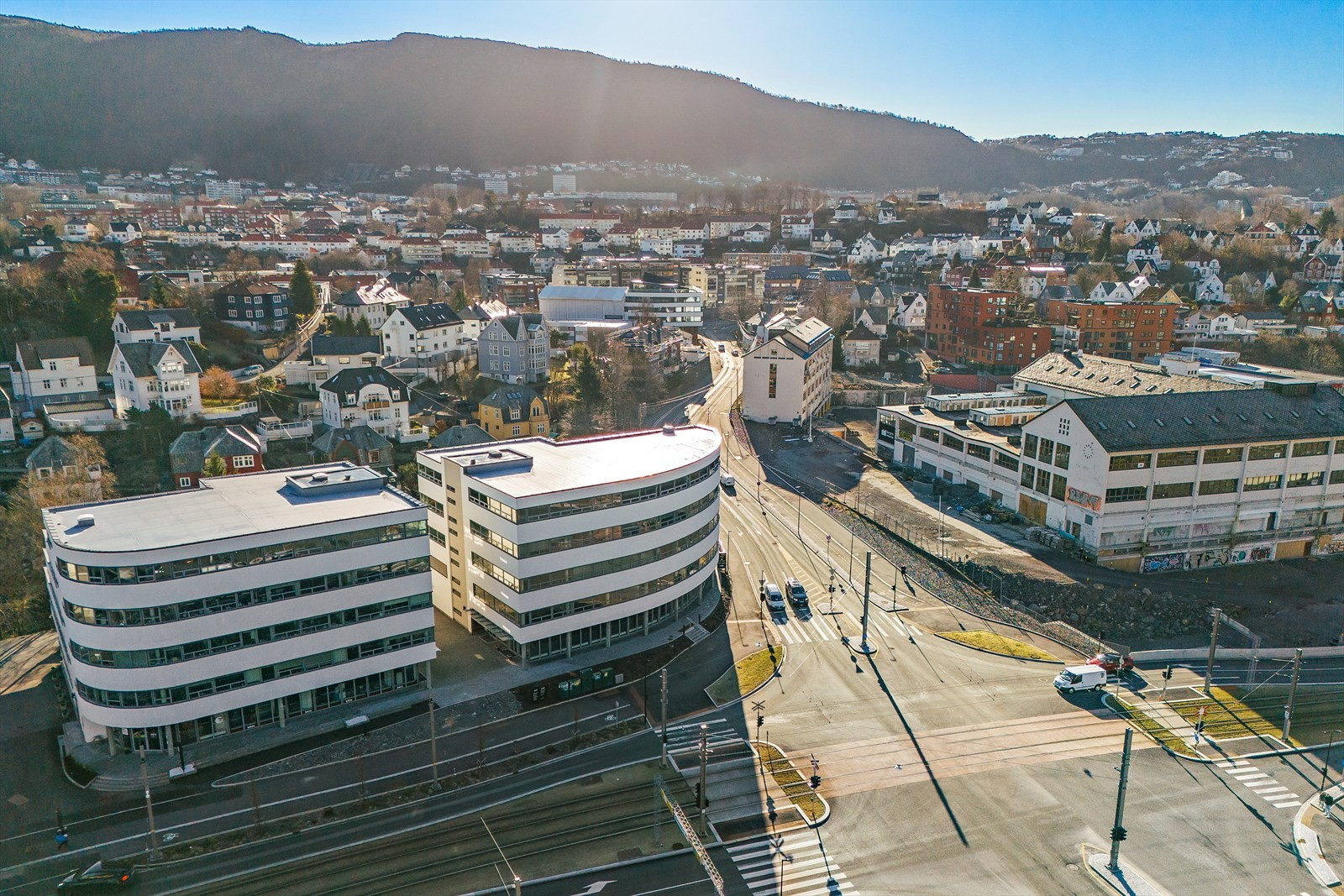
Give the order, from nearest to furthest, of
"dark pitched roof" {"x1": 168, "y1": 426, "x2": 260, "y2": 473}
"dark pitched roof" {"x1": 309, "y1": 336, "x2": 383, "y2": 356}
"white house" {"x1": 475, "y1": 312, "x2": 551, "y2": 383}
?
"dark pitched roof" {"x1": 168, "y1": 426, "x2": 260, "y2": 473} < "dark pitched roof" {"x1": 309, "y1": 336, "x2": 383, "y2": 356} < "white house" {"x1": 475, "y1": 312, "x2": 551, "y2": 383}

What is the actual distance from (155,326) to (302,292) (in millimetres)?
21340

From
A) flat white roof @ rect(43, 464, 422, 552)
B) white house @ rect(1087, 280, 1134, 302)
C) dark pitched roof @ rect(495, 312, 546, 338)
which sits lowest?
flat white roof @ rect(43, 464, 422, 552)

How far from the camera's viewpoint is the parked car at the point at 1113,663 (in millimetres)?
45156

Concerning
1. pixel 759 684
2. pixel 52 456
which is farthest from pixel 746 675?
pixel 52 456

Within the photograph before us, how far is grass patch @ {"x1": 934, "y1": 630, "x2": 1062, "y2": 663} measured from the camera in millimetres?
47281

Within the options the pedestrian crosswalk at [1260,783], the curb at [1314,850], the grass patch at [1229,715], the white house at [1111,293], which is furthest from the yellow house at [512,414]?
the white house at [1111,293]

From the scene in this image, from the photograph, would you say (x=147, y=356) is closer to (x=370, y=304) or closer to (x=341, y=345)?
(x=341, y=345)

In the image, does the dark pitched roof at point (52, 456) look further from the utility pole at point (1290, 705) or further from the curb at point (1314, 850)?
the utility pole at point (1290, 705)

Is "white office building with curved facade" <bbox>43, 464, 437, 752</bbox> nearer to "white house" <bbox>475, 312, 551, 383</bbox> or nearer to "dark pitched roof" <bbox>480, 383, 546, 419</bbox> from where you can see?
"dark pitched roof" <bbox>480, 383, 546, 419</bbox>

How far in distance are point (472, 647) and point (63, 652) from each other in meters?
19.0

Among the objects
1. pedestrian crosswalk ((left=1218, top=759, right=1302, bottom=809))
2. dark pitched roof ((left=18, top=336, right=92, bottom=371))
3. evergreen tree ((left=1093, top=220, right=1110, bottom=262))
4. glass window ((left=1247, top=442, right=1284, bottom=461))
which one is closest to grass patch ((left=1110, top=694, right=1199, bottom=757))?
pedestrian crosswalk ((left=1218, top=759, right=1302, bottom=809))

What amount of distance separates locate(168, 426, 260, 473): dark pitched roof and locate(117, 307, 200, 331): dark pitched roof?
20.4 meters

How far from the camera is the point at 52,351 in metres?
77.9

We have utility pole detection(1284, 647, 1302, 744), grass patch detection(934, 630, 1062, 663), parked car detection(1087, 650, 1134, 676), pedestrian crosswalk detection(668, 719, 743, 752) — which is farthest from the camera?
grass patch detection(934, 630, 1062, 663)
